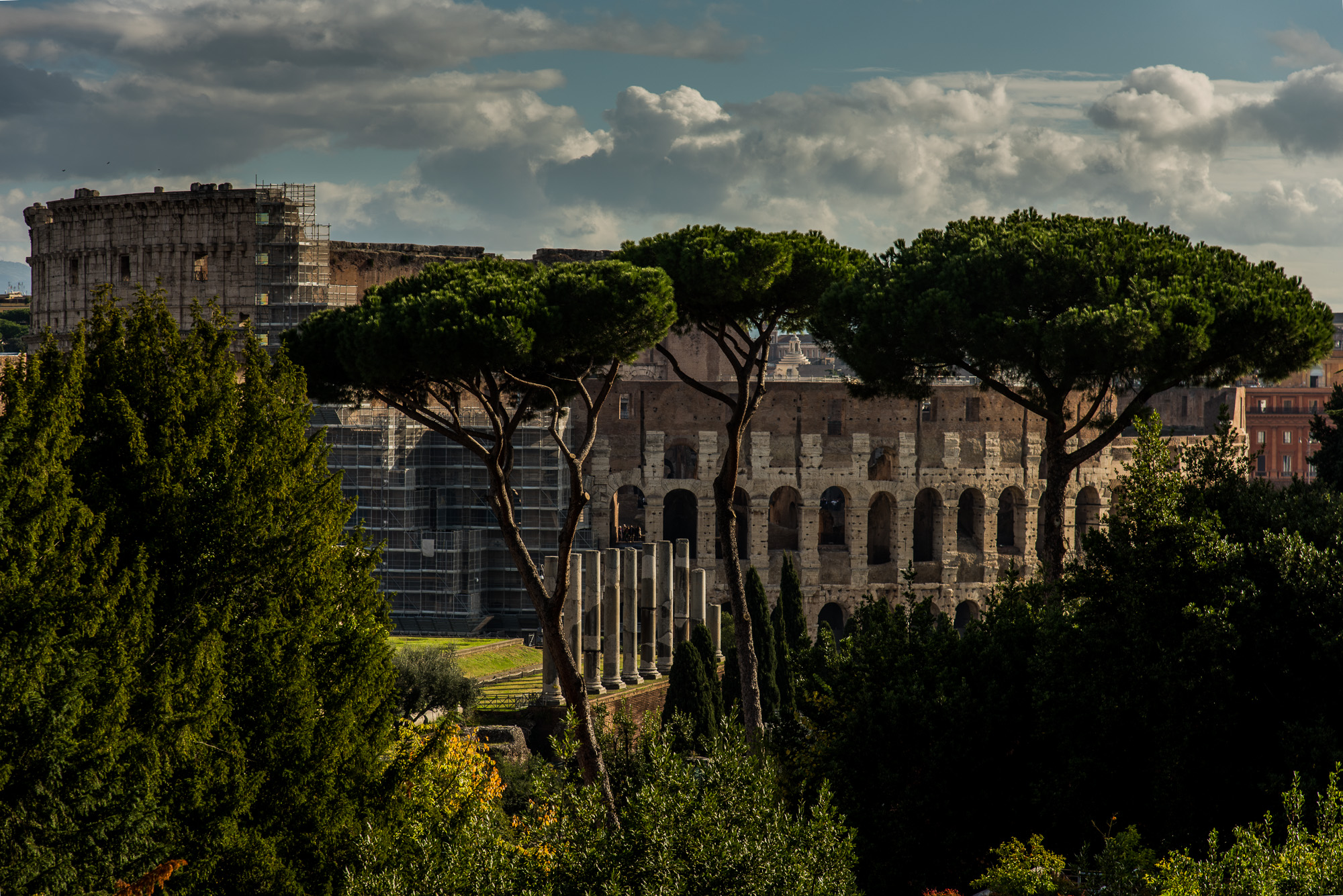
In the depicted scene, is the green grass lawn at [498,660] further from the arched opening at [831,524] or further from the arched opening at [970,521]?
the arched opening at [831,524]

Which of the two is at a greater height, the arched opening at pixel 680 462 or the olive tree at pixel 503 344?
the olive tree at pixel 503 344

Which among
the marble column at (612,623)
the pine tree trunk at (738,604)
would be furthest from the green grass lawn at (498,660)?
the pine tree trunk at (738,604)

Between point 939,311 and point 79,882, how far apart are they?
7.84 metres

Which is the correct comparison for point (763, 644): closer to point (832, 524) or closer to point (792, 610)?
point (792, 610)

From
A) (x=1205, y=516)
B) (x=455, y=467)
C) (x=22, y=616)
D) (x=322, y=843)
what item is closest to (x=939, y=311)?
(x=1205, y=516)

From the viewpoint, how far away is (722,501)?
11617mm

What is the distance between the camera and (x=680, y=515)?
3005cm

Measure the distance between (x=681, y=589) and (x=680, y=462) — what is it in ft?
25.6

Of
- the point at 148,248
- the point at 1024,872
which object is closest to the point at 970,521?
the point at 148,248

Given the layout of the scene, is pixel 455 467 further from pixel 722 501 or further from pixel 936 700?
pixel 936 700

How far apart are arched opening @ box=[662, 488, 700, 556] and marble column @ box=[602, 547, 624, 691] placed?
9.34m

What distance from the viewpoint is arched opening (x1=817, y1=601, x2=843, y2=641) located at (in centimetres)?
2784

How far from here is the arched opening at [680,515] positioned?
29578 millimetres

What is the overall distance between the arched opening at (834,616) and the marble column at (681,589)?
5463 mm
